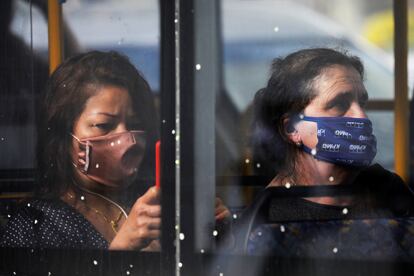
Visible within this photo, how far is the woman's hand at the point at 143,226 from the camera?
9.89 feet

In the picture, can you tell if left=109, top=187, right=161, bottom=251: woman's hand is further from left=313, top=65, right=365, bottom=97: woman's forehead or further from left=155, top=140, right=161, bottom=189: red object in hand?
left=313, top=65, right=365, bottom=97: woman's forehead

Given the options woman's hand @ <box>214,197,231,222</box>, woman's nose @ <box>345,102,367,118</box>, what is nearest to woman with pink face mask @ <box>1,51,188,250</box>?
woman's hand @ <box>214,197,231,222</box>

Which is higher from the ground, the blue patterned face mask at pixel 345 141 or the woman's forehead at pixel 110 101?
the woman's forehead at pixel 110 101

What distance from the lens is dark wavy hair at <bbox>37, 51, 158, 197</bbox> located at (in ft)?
9.85

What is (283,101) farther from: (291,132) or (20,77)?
(20,77)

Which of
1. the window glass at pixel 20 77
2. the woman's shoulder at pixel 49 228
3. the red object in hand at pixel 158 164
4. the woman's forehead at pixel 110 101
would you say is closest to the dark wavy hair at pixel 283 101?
the red object in hand at pixel 158 164

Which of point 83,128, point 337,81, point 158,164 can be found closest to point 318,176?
point 337,81

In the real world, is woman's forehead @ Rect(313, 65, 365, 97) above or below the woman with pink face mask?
above

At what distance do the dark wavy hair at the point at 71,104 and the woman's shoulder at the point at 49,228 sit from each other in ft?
0.19

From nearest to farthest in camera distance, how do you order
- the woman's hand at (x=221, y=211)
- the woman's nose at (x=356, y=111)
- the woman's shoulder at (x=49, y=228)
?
the woman's nose at (x=356, y=111), the woman's hand at (x=221, y=211), the woman's shoulder at (x=49, y=228)

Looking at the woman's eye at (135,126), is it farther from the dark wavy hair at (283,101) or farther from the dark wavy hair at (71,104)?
the dark wavy hair at (283,101)

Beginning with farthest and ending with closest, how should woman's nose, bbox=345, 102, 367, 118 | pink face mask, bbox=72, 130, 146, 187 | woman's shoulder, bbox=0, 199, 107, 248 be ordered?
1. woman's shoulder, bbox=0, 199, 107, 248
2. pink face mask, bbox=72, 130, 146, 187
3. woman's nose, bbox=345, 102, 367, 118

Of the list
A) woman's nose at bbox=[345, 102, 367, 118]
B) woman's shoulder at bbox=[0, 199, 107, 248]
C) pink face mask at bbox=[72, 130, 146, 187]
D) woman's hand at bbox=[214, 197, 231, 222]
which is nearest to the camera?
woman's nose at bbox=[345, 102, 367, 118]

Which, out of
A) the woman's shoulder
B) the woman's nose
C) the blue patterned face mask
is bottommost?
the woman's shoulder
